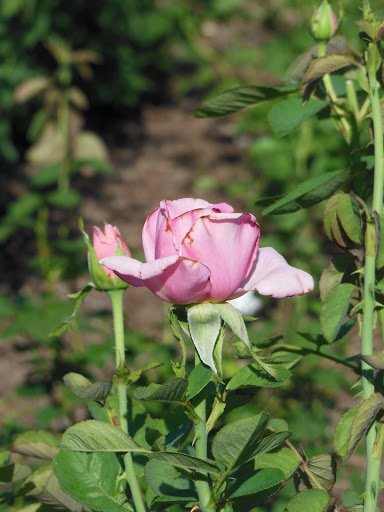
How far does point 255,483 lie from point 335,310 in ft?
0.51

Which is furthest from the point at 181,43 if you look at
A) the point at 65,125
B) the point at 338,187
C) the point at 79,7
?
the point at 338,187

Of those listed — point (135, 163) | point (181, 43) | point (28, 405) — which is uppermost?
point (181, 43)

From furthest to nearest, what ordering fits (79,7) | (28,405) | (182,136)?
(182,136)
(79,7)
(28,405)

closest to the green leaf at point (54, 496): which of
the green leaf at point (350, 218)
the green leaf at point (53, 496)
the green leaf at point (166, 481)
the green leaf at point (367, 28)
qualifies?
the green leaf at point (53, 496)

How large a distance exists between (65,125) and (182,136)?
6.50 ft

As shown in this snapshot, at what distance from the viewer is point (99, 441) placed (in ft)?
1.58

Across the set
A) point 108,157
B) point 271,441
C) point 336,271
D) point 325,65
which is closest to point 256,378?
point 271,441

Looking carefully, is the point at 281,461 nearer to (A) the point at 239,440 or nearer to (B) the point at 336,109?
(A) the point at 239,440

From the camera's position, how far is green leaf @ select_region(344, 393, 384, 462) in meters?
0.48

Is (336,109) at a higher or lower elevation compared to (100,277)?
higher

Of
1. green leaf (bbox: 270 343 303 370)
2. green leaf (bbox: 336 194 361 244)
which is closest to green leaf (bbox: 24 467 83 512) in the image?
green leaf (bbox: 270 343 303 370)

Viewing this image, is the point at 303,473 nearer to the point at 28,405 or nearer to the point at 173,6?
the point at 28,405

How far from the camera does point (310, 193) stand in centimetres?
58

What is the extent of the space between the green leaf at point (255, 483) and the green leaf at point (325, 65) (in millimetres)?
306
